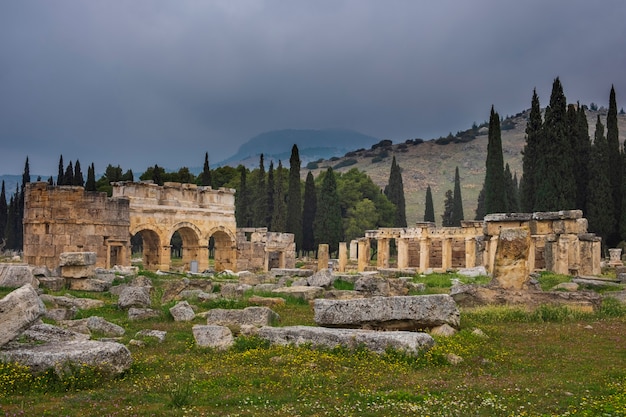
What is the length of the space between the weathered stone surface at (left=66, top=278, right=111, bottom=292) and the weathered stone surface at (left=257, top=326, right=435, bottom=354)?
12.3m

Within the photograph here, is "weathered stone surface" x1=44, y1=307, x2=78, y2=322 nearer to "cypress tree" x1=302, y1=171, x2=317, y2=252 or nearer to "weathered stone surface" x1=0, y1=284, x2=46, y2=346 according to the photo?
"weathered stone surface" x1=0, y1=284, x2=46, y2=346

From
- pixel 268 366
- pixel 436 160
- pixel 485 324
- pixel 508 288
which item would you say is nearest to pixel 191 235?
pixel 508 288

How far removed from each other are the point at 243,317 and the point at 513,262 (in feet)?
30.3

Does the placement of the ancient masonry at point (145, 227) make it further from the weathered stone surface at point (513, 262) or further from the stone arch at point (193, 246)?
the weathered stone surface at point (513, 262)

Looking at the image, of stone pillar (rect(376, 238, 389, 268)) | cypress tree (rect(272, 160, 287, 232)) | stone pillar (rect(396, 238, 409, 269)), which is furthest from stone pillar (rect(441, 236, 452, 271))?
cypress tree (rect(272, 160, 287, 232))

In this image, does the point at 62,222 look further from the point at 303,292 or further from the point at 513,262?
the point at 513,262

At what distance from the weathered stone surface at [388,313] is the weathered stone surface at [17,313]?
17.7 feet

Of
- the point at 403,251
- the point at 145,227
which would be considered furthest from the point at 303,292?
the point at 403,251

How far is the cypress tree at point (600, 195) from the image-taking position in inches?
1903

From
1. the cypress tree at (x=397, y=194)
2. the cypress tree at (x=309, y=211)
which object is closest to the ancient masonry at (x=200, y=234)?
the cypress tree at (x=309, y=211)

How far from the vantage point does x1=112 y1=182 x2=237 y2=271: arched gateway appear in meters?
38.0

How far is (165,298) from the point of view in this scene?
20.3m

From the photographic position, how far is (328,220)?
69.4 metres

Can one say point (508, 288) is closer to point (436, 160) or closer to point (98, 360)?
point (98, 360)
